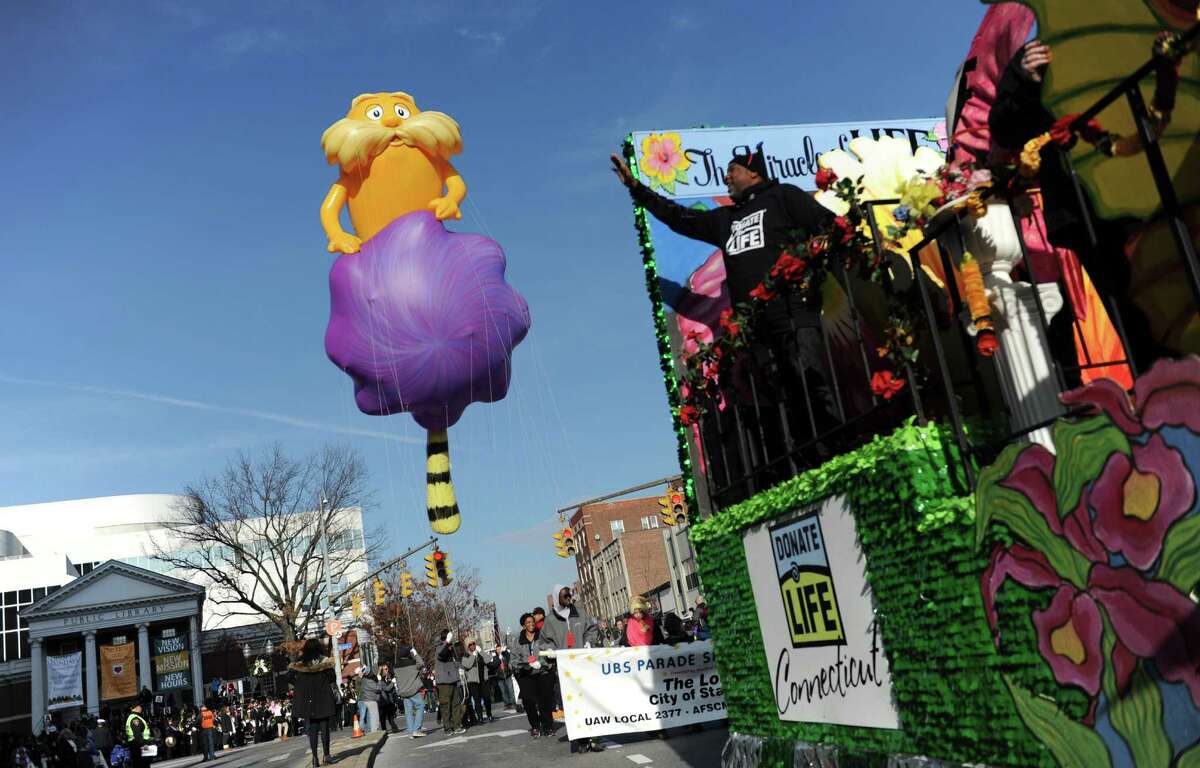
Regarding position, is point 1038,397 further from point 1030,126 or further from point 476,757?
point 476,757

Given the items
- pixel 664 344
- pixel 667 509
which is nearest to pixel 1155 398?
pixel 664 344

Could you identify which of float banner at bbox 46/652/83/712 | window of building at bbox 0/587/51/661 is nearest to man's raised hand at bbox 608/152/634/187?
float banner at bbox 46/652/83/712

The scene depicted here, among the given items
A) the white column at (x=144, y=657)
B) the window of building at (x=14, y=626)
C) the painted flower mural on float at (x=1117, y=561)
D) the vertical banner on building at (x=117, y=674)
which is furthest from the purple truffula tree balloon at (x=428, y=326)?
the window of building at (x=14, y=626)

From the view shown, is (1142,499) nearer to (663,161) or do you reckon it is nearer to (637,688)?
(663,161)

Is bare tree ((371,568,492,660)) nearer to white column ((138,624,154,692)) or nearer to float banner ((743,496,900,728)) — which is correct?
white column ((138,624,154,692))

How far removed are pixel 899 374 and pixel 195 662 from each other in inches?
2189

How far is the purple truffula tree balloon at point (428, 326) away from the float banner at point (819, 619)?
4497 millimetres

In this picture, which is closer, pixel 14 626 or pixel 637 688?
pixel 637 688

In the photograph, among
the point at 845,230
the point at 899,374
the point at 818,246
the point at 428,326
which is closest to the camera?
the point at 899,374

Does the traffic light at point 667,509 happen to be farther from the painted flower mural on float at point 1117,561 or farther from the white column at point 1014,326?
the painted flower mural on float at point 1117,561

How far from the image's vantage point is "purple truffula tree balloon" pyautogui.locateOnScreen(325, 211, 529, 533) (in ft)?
33.4

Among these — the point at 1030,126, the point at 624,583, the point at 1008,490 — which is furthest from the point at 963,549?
the point at 624,583

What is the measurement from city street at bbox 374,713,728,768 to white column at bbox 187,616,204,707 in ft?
134

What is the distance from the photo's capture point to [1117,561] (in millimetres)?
3488
